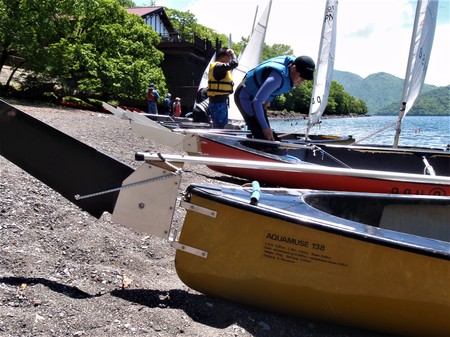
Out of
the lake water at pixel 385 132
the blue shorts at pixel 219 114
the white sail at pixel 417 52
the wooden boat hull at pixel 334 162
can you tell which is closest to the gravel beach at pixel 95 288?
the wooden boat hull at pixel 334 162

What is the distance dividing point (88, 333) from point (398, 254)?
1856mm

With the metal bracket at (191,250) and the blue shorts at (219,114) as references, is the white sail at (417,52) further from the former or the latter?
the metal bracket at (191,250)

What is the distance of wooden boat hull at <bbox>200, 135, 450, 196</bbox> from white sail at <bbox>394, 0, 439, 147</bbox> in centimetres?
151

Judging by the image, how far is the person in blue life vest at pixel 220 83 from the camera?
8.80 m

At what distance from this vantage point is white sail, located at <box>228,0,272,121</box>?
13445 mm

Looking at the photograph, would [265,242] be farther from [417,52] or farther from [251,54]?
[251,54]

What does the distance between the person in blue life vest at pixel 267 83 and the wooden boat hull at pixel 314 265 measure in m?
2.95

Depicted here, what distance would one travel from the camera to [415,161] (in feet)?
23.9

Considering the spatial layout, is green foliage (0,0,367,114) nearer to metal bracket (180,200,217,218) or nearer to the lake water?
the lake water

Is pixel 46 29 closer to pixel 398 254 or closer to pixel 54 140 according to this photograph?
pixel 54 140

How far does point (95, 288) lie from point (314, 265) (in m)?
1.50

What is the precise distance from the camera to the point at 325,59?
11.8 metres

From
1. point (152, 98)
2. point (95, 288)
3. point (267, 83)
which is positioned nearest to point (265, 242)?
point (95, 288)

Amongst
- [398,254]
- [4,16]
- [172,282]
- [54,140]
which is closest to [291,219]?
[398,254]
